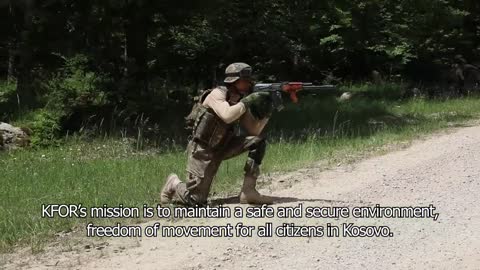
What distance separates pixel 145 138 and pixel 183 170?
4414 millimetres

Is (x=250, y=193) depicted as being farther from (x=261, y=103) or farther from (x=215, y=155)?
(x=261, y=103)

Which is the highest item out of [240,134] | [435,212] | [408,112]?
[240,134]

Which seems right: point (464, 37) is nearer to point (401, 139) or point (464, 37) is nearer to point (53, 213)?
point (401, 139)

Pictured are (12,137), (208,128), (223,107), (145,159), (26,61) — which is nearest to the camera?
(223,107)

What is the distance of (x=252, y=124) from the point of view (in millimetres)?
7145

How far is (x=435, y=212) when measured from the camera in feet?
22.8

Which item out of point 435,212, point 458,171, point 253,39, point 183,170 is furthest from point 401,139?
point 253,39

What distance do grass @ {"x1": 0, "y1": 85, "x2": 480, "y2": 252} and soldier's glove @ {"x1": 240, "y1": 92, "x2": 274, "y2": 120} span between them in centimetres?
138

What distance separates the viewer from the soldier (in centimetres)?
695

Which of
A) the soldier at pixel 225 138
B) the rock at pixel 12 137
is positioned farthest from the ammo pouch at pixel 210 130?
the rock at pixel 12 137

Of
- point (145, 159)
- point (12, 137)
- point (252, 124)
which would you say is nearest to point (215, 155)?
point (252, 124)

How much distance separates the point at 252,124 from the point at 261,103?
0.28 m

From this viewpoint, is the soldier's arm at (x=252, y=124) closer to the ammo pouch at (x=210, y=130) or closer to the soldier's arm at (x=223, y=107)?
the ammo pouch at (x=210, y=130)

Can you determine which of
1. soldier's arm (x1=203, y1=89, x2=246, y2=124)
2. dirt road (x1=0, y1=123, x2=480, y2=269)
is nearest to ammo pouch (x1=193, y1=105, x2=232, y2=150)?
soldier's arm (x1=203, y1=89, x2=246, y2=124)
